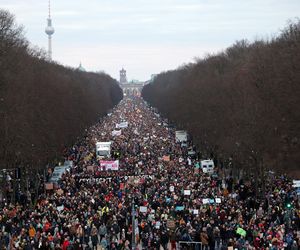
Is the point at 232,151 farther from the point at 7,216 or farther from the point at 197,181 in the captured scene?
the point at 7,216

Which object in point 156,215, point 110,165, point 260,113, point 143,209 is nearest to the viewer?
point 156,215

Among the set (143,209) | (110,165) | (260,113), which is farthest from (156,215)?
(110,165)

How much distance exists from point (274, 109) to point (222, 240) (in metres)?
17.5

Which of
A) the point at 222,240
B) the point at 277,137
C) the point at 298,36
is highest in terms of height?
the point at 298,36

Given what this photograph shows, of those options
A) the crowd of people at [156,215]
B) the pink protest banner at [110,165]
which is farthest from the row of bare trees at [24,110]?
the pink protest banner at [110,165]

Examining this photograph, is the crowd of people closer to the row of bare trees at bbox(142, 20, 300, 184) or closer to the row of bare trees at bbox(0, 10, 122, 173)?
the row of bare trees at bbox(142, 20, 300, 184)

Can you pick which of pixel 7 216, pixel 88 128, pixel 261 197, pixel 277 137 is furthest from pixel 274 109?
pixel 88 128

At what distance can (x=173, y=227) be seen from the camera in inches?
1196

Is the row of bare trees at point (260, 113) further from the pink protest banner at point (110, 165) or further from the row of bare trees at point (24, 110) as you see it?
the row of bare trees at point (24, 110)

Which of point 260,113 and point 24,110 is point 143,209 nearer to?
point 260,113

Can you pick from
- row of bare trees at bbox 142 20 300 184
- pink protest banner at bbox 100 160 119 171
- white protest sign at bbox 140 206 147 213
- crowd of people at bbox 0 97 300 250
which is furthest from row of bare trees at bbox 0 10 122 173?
row of bare trees at bbox 142 20 300 184

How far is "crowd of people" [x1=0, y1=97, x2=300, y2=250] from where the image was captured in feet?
93.2

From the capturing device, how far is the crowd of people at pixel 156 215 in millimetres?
28422

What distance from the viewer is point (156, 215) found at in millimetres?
33188
